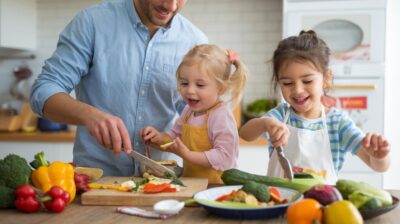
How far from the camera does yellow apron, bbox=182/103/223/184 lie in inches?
69.5

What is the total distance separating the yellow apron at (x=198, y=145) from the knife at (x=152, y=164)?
179 millimetres

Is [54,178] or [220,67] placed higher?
[220,67]

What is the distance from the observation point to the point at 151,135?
1.81 metres

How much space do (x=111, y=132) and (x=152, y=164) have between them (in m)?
0.19

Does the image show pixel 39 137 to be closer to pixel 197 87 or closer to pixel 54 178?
pixel 197 87

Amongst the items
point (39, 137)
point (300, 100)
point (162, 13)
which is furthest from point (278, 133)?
point (39, 137)

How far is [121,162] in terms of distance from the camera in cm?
195

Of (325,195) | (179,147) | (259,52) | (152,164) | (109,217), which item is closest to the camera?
(325,195)

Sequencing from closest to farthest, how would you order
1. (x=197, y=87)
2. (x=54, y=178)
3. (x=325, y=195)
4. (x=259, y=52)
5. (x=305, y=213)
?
(x=305, y=213), (x=325, y=195), (x=54, y=178), (x=197, y=87), (x=259, y=52)

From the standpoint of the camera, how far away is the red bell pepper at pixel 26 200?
51.2 inches

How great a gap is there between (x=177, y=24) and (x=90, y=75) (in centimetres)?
39

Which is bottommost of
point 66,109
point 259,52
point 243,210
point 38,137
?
point 38,137

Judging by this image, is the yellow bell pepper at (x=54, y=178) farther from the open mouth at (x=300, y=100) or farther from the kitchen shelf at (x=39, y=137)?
the kitchen shelf at (x=39, y=137)

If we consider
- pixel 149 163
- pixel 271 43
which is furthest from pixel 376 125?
pixel 149 163
